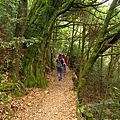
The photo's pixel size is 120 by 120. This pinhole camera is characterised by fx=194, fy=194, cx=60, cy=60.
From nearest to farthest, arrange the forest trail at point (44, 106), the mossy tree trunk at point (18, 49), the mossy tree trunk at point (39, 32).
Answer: the forest trail at point (44, 106) < the mossy tree trunk at point (18, 49) < the mossy tree trunk at point (39, 32)

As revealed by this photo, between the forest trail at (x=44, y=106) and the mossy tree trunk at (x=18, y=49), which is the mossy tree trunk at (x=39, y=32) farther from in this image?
the mossy tree trunk at (x=18, y=49)

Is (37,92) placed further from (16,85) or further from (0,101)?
(0,101)

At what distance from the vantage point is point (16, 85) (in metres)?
8.61

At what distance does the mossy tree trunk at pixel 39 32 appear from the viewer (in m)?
11.1

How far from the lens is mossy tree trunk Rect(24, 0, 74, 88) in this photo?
36.3ft

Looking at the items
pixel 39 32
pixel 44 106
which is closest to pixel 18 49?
pixel 44 106

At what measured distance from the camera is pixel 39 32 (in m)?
11.5

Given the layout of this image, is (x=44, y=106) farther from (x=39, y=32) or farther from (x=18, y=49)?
(x=39, y=32)

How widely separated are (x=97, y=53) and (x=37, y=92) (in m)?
3.65


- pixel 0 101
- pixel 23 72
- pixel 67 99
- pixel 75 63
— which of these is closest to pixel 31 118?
pixel 0 101

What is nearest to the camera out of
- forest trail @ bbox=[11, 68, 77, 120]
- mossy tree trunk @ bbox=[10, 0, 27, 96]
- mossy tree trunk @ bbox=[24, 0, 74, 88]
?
forest trail @ bbox=[11, 68, 77, 120]

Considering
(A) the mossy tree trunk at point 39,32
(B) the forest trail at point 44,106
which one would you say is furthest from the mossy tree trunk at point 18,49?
(A) the mossy tree trunk at point 39,32

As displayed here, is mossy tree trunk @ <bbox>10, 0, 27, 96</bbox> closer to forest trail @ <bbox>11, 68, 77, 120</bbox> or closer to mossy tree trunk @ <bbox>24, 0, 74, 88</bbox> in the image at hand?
forest trail @ <bbox>11, 68, 77, 120</bbox>

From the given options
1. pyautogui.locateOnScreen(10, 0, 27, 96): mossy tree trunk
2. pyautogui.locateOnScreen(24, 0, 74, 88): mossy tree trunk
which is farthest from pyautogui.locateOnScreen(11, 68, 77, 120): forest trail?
pyautogui.locateOnScreen(24, 0, 74, 88): mossy tree trunk
